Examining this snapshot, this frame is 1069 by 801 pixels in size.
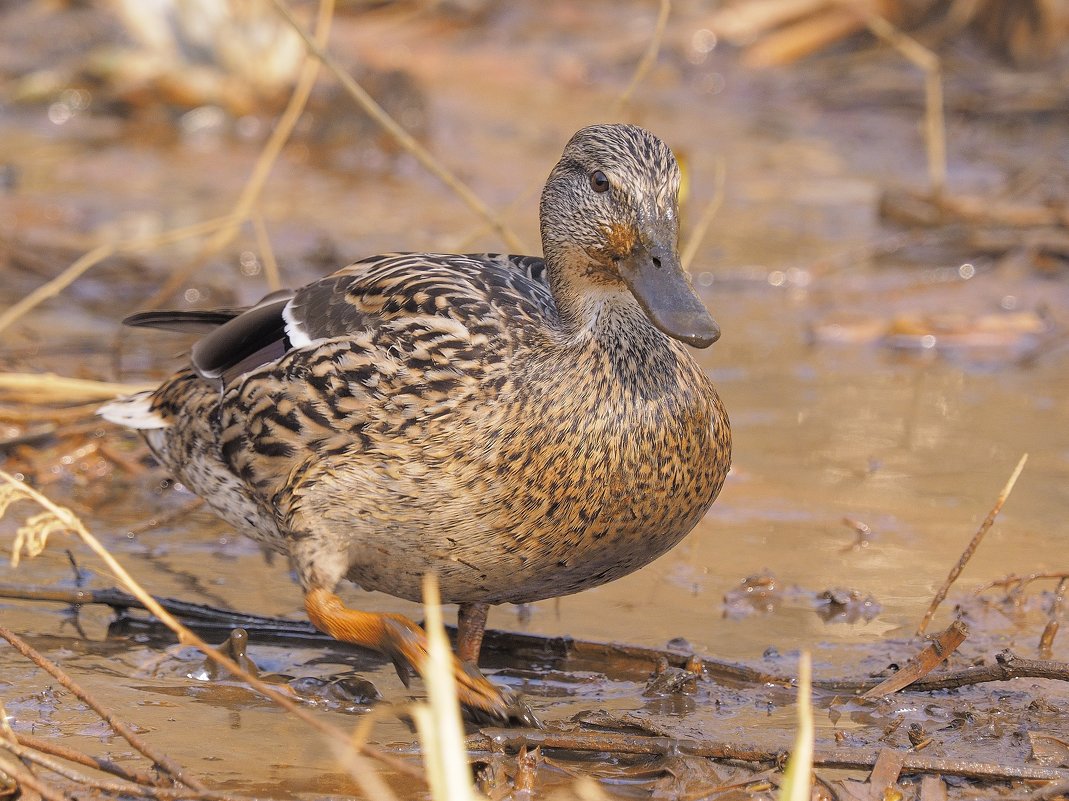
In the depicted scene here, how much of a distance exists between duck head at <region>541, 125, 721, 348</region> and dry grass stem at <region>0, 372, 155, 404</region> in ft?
7.69

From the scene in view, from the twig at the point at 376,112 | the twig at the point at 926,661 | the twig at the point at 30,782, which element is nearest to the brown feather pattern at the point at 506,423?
the twig at the point at 926,661

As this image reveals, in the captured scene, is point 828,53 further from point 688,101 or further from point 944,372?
point 944,372

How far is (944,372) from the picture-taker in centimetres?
703

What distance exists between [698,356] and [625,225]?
3517 mm

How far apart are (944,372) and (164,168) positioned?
5852mm

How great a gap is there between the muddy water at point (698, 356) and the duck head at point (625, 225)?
3.53 feet

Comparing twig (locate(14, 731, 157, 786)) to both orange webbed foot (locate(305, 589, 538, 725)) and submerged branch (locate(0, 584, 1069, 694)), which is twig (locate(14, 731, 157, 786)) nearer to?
orange webbed foot (locate(305, 589, 538, 725))

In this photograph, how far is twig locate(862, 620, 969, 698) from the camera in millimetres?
3822

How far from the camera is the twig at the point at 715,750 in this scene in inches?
134

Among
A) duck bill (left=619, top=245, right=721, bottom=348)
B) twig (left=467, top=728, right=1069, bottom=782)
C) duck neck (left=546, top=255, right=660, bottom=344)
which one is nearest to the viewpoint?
twig (left=467, top=728, right=1069, bottom=782)

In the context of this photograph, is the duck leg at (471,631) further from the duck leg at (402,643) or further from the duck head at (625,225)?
the duck head at (625,225)

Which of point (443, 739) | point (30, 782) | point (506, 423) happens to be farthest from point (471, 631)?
point (443, 739)

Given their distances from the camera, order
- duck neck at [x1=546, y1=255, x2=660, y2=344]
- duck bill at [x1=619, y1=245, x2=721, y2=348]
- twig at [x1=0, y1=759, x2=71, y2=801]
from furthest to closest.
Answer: duck neck at [x1=546, y1=255, x2=660, y2=344], duck bill at [x1=619, y1=245, x2=721, y2=348], twig at [x1=0, y1=759, x2=71, y2=801]

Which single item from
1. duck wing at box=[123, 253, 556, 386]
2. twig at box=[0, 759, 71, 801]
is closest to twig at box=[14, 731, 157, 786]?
twig at box=[0, 759, 71, 801]
